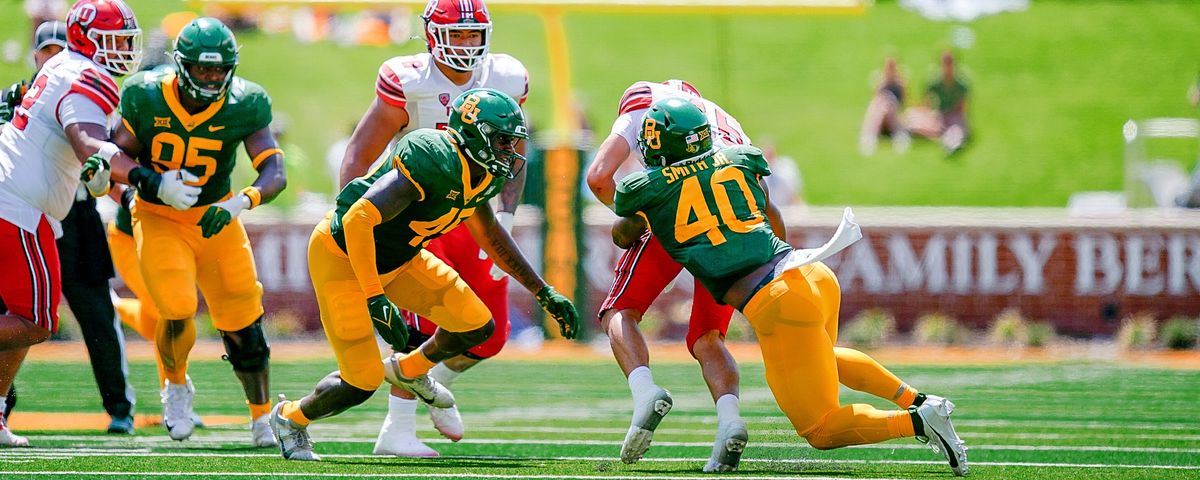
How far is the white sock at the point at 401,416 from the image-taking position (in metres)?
6.38

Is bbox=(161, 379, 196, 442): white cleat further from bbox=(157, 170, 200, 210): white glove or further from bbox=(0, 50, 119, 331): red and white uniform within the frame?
bbox=(157, 170, 200, 210): white glove

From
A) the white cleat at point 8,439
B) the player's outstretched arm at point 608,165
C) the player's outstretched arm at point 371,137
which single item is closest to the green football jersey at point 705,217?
the player's outstretched arm at point 608,165

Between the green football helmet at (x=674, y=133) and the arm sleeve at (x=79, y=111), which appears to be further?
the arm sleeve at (x=79, y=111)

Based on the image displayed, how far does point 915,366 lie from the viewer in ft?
38.7

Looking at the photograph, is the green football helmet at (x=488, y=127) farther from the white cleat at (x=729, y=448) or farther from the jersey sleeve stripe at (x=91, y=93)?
the jersey sleeve stripe at (x=91, y=93)

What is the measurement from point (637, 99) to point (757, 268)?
1.06m

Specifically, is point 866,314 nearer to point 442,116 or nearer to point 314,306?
point 314,306

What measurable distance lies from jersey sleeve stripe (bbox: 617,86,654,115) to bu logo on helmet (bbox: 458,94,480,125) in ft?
2.45

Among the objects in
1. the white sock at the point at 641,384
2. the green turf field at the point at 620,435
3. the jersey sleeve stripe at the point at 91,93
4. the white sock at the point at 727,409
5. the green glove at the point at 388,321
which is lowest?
the green turf field at the point at 620,435

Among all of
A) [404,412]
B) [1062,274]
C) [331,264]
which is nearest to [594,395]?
[404,412]

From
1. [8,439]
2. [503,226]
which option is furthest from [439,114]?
[8,439]

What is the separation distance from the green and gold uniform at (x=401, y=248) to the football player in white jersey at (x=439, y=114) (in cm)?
57

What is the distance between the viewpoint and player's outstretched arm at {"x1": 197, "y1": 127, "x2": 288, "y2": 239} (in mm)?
5996

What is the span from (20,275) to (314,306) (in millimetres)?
8565
